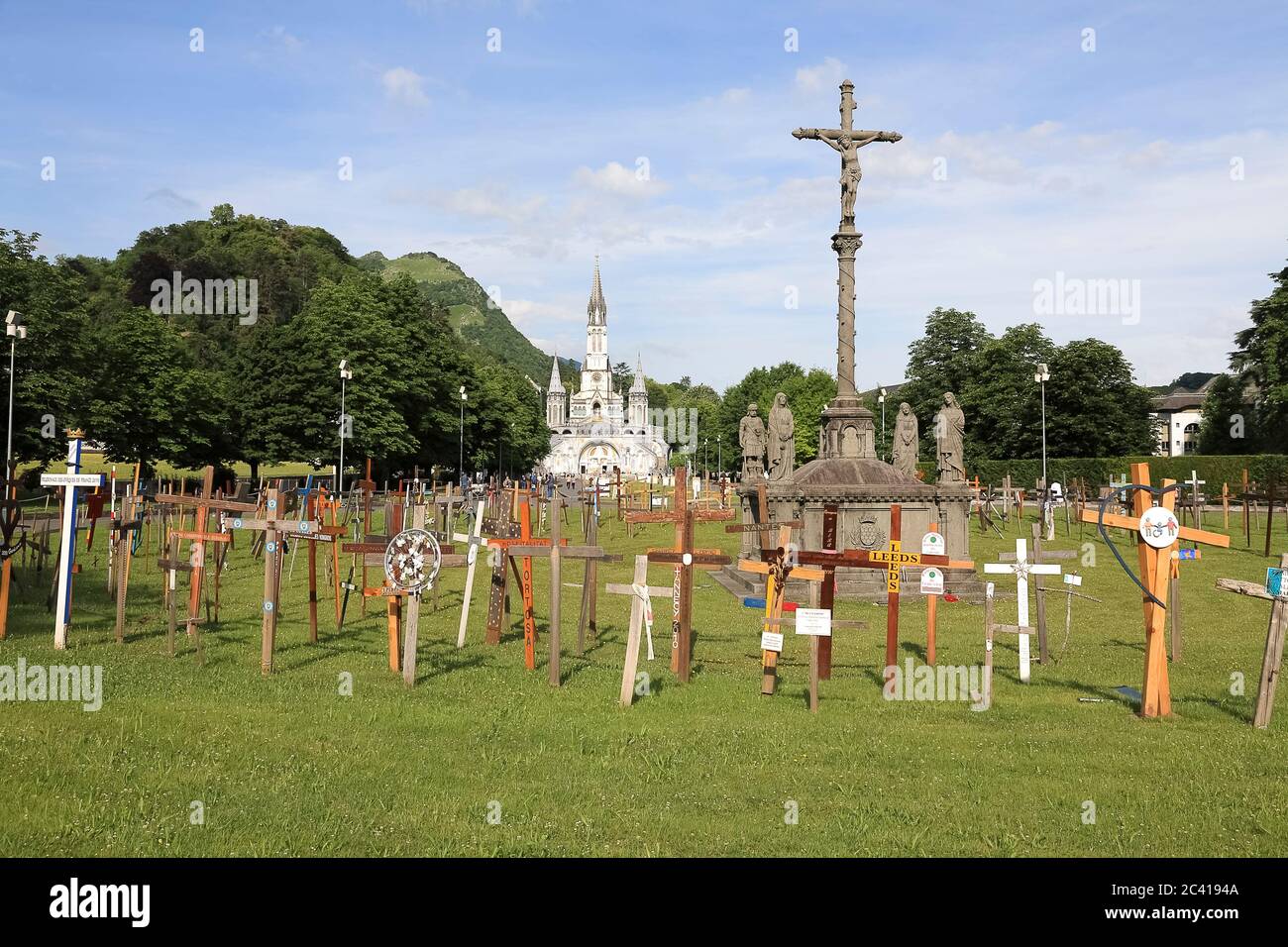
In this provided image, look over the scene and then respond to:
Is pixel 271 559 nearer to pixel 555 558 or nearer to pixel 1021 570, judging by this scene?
pixel 555 558

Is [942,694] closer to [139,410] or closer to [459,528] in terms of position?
[459,528]

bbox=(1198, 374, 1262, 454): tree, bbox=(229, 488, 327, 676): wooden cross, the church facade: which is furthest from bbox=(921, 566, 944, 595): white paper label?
the church facade

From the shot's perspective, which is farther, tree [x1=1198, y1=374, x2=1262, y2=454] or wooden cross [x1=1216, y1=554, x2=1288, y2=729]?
tree [x1=1198, y1=374, x2=1262, y2=454]

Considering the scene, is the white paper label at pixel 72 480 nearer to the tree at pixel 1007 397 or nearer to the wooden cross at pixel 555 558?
the wooden cross at pixel 555 558

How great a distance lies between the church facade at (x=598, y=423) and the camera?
168750mm

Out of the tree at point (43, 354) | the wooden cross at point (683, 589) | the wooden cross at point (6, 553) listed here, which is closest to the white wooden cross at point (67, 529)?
the wooden cross at point (6, 553)

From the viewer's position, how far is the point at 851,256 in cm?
2291

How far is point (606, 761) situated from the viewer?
8.53 metres

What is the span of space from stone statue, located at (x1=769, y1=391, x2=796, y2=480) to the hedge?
30681 millimetres

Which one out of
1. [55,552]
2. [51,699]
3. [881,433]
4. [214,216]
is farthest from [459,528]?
[214,216]

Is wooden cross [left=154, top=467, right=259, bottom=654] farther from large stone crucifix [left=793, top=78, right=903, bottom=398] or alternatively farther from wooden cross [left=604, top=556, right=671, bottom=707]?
large stone crucifix [left=793, top=78, right=903, bottom=398]

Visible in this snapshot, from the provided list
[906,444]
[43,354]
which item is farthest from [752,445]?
[43,354]

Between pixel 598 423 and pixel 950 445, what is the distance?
6019 inches

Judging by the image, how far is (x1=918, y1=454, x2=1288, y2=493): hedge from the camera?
5300 centimetres
